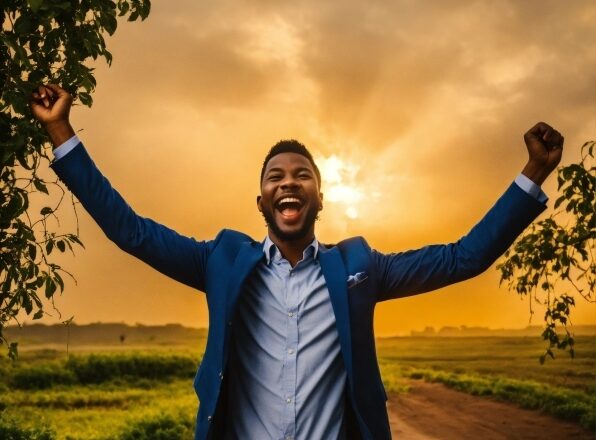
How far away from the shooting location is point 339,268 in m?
2.25

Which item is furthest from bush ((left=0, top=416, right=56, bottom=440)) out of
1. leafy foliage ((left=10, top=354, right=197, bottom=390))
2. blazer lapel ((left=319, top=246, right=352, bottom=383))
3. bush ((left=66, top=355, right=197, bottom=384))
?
bush ((left=66, top=355, right=197, bottom=384))

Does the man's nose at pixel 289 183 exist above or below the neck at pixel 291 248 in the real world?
above

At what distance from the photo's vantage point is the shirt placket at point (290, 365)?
6.93 ft

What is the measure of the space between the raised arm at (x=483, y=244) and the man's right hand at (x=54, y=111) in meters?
1.08

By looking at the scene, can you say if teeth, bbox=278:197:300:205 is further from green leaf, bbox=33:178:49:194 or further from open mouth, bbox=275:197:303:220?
green leaf, bbox=33:178:49:194

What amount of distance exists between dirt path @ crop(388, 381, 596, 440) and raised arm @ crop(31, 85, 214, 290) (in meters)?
8.90

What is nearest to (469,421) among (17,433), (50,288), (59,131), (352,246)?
(17,433)

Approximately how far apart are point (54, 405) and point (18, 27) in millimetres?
12973

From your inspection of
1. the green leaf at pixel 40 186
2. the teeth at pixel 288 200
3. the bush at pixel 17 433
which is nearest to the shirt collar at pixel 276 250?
the teeth at pixel 288 200

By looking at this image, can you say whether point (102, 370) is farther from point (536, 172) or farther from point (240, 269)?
point (536, 172)

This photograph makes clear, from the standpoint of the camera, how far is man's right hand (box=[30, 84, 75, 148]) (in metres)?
2.08

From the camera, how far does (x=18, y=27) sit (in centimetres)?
306

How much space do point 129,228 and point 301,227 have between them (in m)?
0.58

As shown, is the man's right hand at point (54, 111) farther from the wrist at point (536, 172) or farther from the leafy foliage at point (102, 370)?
the leafy foliage at point (102, 370)
